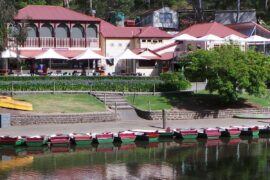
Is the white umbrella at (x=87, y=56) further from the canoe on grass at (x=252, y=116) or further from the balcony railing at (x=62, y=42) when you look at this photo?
the canoe on grass at (x=252, y=116)

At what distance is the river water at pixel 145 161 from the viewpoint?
31.5 metres

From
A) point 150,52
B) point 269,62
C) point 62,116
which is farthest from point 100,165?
point 150,52

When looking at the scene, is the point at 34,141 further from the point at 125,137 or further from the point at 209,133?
the point at 209,133

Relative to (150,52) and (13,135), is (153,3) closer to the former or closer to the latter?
(150,52)

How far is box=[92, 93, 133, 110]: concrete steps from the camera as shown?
173 ft

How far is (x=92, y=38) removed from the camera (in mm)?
75562

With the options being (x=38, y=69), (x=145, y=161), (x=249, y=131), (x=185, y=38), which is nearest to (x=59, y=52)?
(x=38, y=69)

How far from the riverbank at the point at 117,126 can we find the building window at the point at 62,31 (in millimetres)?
27086

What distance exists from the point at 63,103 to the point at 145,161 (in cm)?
1758

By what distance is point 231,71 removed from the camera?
53000mm

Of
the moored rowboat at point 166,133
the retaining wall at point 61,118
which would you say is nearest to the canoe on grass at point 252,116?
the moored rowboat at point 166,133

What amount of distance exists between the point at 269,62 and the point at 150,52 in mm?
21641

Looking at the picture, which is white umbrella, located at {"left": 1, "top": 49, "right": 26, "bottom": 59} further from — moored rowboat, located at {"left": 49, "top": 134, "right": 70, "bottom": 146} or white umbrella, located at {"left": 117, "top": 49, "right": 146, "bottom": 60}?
moored rowboat, located at {"left": 49, "top": 134, "right": 70, "bottom": 146}

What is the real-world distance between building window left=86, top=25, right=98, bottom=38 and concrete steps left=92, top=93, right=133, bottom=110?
21.9m
